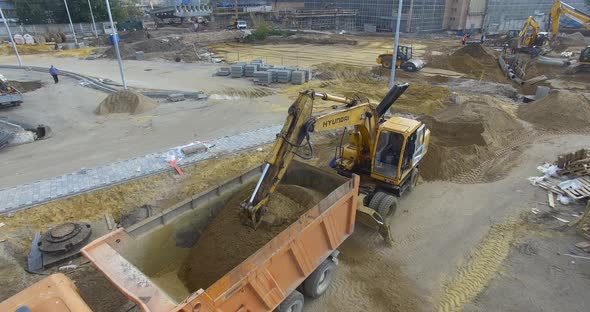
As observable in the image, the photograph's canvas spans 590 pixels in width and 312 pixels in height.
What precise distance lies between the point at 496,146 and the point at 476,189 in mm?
3733

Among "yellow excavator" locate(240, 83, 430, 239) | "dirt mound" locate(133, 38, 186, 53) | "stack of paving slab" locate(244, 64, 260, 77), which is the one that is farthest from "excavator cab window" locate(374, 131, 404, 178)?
"dirt mound" locate(133, 38, 186, 53)

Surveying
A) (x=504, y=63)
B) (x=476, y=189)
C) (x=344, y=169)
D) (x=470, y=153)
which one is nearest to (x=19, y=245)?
(x=344, y=169)

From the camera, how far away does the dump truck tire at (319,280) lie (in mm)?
6289

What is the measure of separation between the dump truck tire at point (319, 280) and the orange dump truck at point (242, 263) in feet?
0.06

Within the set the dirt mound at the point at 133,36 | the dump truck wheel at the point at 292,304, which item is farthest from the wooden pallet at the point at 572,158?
the dirt mound at the point at 133,36

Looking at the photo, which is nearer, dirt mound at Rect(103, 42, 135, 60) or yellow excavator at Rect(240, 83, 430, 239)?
yellow excavator at Rect(240, 83, 430, 239)

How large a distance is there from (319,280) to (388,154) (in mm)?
3914

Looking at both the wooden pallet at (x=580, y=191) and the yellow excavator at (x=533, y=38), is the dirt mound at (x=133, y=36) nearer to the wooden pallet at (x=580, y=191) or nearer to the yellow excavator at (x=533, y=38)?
the yellow excavator at (x=533, y=38)

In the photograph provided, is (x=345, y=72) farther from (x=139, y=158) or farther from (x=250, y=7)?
(x=250, y=7)

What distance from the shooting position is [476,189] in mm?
10477

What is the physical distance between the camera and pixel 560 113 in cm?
1529

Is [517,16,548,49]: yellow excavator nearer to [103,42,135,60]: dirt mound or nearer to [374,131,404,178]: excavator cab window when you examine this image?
[374,131,404,178]: excavator cab window

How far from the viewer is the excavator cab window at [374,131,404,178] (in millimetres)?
8586

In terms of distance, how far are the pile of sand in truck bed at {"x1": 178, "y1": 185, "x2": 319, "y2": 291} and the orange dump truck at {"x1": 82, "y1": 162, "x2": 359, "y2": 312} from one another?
242 millimetres
